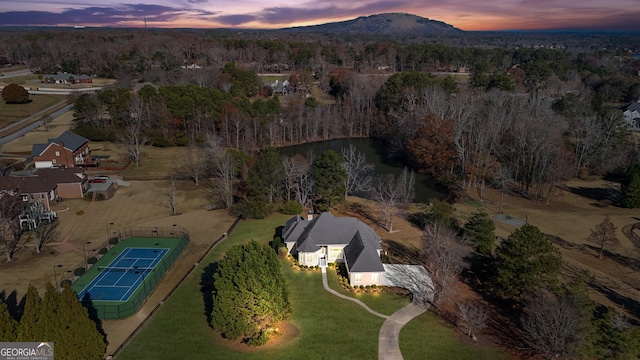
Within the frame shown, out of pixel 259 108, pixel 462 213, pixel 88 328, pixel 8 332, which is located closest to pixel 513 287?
pixel 462 213

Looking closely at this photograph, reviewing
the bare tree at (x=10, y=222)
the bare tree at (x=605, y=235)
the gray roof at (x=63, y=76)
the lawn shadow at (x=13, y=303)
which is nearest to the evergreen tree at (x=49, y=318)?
the lawn shadow at (x=13, y=303)

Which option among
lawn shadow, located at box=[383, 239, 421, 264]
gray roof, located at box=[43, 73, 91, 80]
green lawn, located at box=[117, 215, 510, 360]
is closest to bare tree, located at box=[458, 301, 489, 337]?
green lawn, located at box=[117, 215, 510, 360]

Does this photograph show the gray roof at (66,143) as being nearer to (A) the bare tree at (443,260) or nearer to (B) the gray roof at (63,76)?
(A) the bare tree at (443,260)

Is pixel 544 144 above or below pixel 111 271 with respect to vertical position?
above

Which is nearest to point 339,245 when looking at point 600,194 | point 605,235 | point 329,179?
point 329,179

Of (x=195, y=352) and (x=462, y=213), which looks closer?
(x=195, y=352)

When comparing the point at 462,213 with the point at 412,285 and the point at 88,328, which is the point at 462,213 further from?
the point at 88,328
